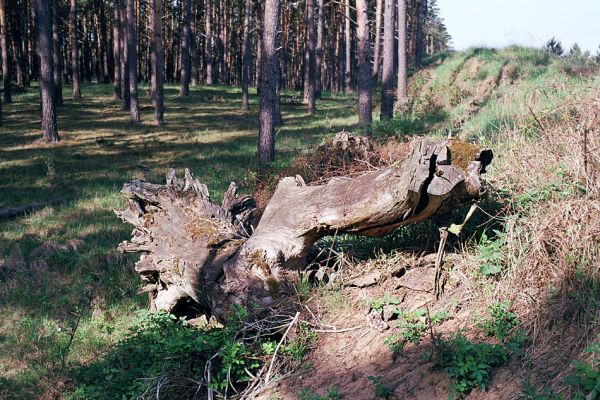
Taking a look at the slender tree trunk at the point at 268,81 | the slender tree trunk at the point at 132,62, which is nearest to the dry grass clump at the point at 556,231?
the slender tree trunk at the point at 268,81

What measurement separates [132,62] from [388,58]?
10451mm

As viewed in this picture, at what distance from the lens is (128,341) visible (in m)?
6.11

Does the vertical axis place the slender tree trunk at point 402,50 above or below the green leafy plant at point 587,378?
above

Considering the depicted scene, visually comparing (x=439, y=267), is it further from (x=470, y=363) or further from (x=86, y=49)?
(x=86, y=49)

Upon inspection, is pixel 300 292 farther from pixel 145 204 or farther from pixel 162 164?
pixel 162 164

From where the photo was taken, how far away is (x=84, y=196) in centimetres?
1404

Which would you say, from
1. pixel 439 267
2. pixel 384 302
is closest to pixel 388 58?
pixel 439 267

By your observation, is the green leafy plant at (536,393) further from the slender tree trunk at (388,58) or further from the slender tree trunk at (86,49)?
the slender tree trunk at (86,49)

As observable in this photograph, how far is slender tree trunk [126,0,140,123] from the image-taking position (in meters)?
23.6

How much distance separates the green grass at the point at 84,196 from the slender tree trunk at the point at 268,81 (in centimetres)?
52

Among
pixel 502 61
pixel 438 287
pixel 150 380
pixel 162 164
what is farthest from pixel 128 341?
pixel 502 61

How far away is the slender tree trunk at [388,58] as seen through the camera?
2044cm

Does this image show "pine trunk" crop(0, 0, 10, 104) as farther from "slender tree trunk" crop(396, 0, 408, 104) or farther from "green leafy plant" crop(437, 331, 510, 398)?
"green leafy plant" crop(437, 331, 510, 398)

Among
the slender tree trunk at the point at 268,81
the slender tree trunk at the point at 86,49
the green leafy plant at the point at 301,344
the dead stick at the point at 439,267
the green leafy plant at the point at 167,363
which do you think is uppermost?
the slender tree trunk at the point at 86,49
